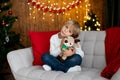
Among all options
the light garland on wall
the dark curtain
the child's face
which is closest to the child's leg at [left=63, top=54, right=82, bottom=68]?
the child's face

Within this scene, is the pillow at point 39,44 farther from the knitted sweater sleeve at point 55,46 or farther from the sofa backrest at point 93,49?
the sofa backrest at point 93,49

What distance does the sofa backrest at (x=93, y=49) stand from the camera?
8.67ft

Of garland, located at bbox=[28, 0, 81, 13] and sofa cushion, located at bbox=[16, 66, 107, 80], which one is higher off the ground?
garland, located at bbox=[28, 0, 81, 13]

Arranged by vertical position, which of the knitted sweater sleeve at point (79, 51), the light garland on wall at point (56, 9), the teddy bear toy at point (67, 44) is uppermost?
the light garland on wall at point (56, 9)

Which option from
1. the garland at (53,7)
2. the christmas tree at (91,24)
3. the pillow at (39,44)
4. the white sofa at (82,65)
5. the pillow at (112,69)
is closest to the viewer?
the pillow at (112,69)

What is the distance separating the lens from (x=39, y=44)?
9.37ft

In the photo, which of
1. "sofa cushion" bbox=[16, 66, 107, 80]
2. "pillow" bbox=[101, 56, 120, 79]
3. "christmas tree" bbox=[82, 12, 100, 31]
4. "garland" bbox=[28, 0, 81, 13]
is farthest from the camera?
A: "christmas tree" bbox=[82, 12, 100, 31]

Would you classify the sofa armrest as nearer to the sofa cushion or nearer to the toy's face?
the sofa cushion

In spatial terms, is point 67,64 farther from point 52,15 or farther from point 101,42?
point 52,15

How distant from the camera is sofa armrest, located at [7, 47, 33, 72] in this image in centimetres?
265

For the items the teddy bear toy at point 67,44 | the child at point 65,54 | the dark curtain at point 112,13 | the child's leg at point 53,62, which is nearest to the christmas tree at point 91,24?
the dark curtain at point 112,13

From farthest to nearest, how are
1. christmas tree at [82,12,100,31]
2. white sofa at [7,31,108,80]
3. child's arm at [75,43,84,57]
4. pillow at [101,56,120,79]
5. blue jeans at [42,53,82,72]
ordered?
christmas tree at [82,12,100,31]
child's arm at [75,43,84,57]
blue jeans at [42,53,82,72]
white sofa at [7,31,108,80]
pillow at [101,56,120,79]

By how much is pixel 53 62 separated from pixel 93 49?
484 mm

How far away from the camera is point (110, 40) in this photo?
2.60 metres
